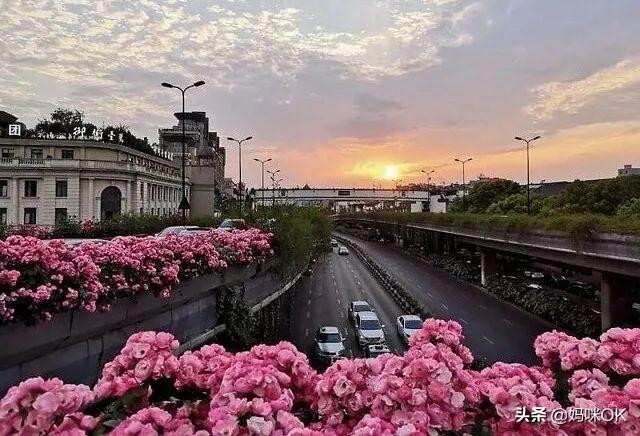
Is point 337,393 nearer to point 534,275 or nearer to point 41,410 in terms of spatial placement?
point 41,410

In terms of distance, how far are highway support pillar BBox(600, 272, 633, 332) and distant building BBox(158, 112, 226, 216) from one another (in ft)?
91.0

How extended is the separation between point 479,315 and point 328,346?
1772 centimetres

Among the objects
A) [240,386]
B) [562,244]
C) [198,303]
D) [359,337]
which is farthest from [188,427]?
[562,244]

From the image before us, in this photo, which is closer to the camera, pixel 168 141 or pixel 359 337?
pixel 359 337

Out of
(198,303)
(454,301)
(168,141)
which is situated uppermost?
(168,141)

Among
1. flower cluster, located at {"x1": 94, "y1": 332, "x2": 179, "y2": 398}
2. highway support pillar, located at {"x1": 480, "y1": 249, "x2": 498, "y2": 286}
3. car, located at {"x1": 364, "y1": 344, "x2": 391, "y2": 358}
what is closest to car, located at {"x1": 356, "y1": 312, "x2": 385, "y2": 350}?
car, located at {"x1": 364, "y1": 344, "x2": 391, "y2": 358}

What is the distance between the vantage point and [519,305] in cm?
4250

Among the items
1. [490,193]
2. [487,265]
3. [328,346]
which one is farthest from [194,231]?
[490,193]

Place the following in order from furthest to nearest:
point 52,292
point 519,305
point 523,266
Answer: point 523,266
point 519,305
point 52,292

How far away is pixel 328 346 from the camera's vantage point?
85.3ft

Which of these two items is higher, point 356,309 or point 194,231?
point 194,231

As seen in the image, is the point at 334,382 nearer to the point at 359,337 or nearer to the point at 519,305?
the point at 359,337

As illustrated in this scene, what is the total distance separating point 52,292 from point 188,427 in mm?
5178

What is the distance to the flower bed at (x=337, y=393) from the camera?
3082 mm
